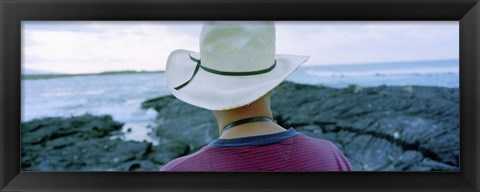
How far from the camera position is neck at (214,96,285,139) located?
4.18 feet

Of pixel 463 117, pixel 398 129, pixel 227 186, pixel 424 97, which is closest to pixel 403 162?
pixel 398 129

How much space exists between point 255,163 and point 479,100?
65cm

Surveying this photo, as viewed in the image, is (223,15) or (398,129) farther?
(398,129)

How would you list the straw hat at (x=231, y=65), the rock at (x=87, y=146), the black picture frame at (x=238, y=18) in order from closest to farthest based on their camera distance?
the black picture frame at (x=238, y=18), the straw hat at (x=231, y=65), the rock at (x=87, y=146)

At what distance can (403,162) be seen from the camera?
3.81 m

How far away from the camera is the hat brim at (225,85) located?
4.29 ft

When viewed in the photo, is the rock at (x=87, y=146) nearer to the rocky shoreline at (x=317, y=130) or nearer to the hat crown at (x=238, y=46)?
the rocky shoreline at (x=317, y=130)

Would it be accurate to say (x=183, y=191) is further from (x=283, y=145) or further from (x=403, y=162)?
(x=403, y=162)

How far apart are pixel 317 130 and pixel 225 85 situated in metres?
3.41

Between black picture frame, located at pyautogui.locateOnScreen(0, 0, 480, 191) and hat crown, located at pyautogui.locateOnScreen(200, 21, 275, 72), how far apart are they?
7.2 inches

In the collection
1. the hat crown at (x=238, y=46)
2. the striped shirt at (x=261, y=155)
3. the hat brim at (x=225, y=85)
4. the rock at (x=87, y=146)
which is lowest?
the rock at (x=87, y=146)

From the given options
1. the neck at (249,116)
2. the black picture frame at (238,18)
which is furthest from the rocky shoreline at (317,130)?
the neck at (249,116)

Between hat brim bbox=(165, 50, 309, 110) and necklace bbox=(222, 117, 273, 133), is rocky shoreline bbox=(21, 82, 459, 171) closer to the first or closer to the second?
hat brim bbox=(165, 50, 309, 110)

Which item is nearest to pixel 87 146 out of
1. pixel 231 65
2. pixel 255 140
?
pixel 231 65
